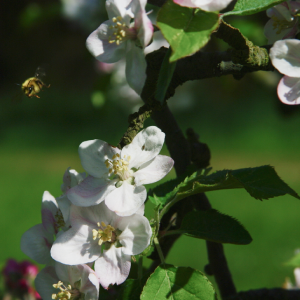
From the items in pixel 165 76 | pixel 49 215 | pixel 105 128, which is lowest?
pixel 105 128

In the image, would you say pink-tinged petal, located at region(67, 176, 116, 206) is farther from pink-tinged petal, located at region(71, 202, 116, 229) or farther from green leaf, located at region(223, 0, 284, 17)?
green leaf, located at region(223, 0, 284, 17)

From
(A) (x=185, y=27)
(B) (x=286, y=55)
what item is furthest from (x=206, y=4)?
(B) (x=286, y=55)

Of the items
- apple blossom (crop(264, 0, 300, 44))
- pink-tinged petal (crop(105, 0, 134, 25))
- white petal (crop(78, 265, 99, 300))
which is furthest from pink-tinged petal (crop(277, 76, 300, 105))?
white petal (crop(78, 265, 99, 300))

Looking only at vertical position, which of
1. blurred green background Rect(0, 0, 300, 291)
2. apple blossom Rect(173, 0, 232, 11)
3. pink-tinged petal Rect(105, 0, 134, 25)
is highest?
pink-tinged petal Rect(105, 0, 134, 25)

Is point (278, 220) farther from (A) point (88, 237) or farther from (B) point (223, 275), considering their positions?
(A) point (88, 237)

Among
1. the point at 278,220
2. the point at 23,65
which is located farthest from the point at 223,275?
the point at 23,65

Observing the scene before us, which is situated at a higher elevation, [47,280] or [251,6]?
[251,6]

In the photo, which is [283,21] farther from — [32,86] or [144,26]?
[32,86]

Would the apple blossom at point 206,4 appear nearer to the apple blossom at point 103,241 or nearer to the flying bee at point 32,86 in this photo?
the apple blossom at point 103,241
